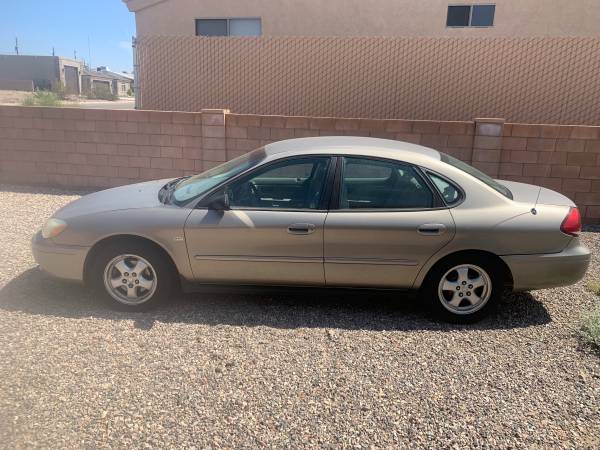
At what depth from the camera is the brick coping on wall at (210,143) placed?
779 centimetres

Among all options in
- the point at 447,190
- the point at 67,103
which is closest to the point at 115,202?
the point at 447,190

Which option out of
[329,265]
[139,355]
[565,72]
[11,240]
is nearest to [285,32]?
[565,72]

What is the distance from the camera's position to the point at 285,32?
42.6ft

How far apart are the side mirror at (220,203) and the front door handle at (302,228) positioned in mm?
561

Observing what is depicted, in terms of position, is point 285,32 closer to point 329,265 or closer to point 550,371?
point 329,265

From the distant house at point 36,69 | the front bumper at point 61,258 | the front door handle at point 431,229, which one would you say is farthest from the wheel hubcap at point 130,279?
the distant house at point 36,69

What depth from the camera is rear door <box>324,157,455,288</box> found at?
416cm

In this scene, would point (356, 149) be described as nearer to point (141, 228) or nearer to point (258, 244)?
point (258, 244)

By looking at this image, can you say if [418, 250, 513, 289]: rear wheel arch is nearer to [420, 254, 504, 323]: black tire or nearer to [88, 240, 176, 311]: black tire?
[420, 254, 504, 323]: black tire

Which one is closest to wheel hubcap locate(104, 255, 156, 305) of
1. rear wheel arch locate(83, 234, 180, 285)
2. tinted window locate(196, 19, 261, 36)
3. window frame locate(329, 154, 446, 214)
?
rear wheel arch locate(83, 234, 180, 285)

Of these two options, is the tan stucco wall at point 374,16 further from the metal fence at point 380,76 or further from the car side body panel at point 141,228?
the car side body panel at point 141,228

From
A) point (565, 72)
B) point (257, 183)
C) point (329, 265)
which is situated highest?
point (565, 72)

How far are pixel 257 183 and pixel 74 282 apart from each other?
1796mm

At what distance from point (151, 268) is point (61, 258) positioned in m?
0.78
